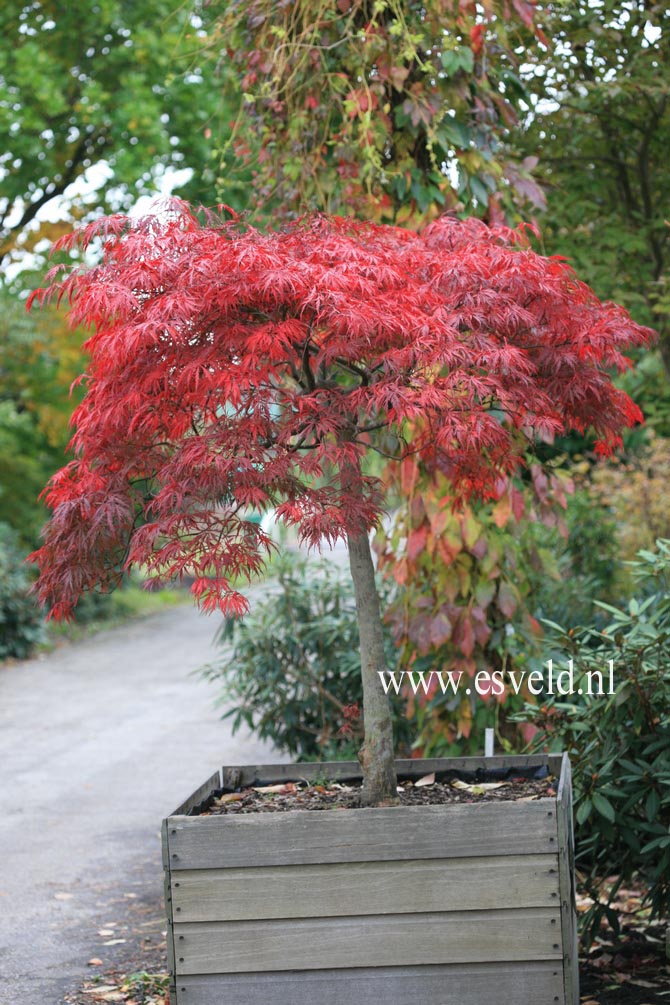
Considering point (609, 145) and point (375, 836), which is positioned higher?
point (609, 145)

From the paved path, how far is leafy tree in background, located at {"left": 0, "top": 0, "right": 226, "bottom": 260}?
5.52m

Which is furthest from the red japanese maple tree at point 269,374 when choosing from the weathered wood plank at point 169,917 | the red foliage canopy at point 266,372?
the weathered wood plank at point 169,917

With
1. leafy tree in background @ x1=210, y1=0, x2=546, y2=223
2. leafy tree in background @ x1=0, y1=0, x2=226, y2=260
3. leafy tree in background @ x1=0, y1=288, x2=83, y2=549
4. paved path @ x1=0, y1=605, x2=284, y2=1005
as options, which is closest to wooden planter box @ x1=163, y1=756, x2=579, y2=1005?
paved path @ x1=0, y1=605, x2=284, y2=1005

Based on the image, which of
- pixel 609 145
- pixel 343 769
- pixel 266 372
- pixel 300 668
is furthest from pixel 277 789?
pixel 609 145

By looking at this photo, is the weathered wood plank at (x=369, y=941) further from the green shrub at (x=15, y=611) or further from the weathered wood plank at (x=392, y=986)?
the green shrub at (x=15, y=611)

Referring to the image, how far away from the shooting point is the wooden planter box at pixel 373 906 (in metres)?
2.75

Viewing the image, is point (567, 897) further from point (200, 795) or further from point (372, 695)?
point (200, 795)

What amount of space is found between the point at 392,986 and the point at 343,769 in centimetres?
90

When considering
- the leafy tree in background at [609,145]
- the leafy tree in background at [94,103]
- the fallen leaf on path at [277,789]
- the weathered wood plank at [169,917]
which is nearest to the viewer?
the weathered wood plank at [169,917]

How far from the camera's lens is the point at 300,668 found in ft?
19.1

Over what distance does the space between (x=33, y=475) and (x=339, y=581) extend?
9.51 meters

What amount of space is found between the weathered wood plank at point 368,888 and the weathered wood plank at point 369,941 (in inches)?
1.0

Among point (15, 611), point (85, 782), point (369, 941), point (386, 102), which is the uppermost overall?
point (386, 102)

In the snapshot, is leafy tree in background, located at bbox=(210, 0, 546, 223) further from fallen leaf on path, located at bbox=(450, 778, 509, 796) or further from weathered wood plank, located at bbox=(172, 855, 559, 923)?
weathered wood plank, located at bbox=(172, 855, 559, 923)
